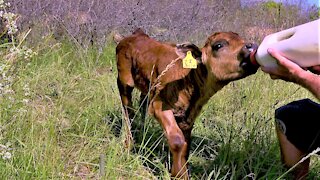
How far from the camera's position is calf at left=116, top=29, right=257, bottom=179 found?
373 cm

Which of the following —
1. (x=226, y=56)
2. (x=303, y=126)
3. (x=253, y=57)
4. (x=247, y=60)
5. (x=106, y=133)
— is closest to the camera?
(x=253, y=57)

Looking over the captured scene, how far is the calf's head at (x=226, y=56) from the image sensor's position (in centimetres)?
360

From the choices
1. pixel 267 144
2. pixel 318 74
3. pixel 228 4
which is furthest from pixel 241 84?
pixel 228 4

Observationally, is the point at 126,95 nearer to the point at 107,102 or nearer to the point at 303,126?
the point at 107,102

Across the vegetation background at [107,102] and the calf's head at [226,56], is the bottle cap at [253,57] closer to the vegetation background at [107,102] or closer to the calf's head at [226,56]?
the calf's head at [226,56]

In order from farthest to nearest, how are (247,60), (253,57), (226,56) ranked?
(226,56), (247,60), (253,57)

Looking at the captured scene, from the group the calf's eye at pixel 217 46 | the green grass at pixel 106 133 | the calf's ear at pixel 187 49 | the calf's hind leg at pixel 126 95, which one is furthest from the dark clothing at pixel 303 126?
the calf's hind leg at pixel 126 95

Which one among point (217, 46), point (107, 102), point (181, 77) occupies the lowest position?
point (107, 102)

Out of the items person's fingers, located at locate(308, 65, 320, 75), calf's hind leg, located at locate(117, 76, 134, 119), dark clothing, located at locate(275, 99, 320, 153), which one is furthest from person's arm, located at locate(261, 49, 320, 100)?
calf's hind leg, located at locate(117, 76, 134, 119)

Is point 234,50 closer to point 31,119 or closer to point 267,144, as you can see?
point 267,144

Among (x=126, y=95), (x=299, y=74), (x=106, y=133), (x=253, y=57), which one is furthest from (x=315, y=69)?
(x=126, y=95)

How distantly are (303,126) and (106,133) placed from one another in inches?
61.8

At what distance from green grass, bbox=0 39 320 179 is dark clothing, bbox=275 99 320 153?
0.36 metres

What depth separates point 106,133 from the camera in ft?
Answer: 13.5
